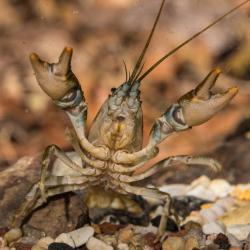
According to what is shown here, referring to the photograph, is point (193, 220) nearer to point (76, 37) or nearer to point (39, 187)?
point (39, 187)

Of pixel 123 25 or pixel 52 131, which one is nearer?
pixel 123 25

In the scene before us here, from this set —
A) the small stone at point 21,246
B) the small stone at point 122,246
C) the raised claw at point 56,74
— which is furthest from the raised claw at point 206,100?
the small stone at point 21,246

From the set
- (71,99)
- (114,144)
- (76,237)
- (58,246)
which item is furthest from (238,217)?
(71,99)

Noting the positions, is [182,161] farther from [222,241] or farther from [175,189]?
[175,189]

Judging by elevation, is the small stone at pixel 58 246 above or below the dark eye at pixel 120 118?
below

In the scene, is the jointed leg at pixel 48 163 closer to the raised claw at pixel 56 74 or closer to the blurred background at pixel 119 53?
the raised claw at pixel 56 74

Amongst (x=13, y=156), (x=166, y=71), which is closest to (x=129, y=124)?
(x=166, y=71)
